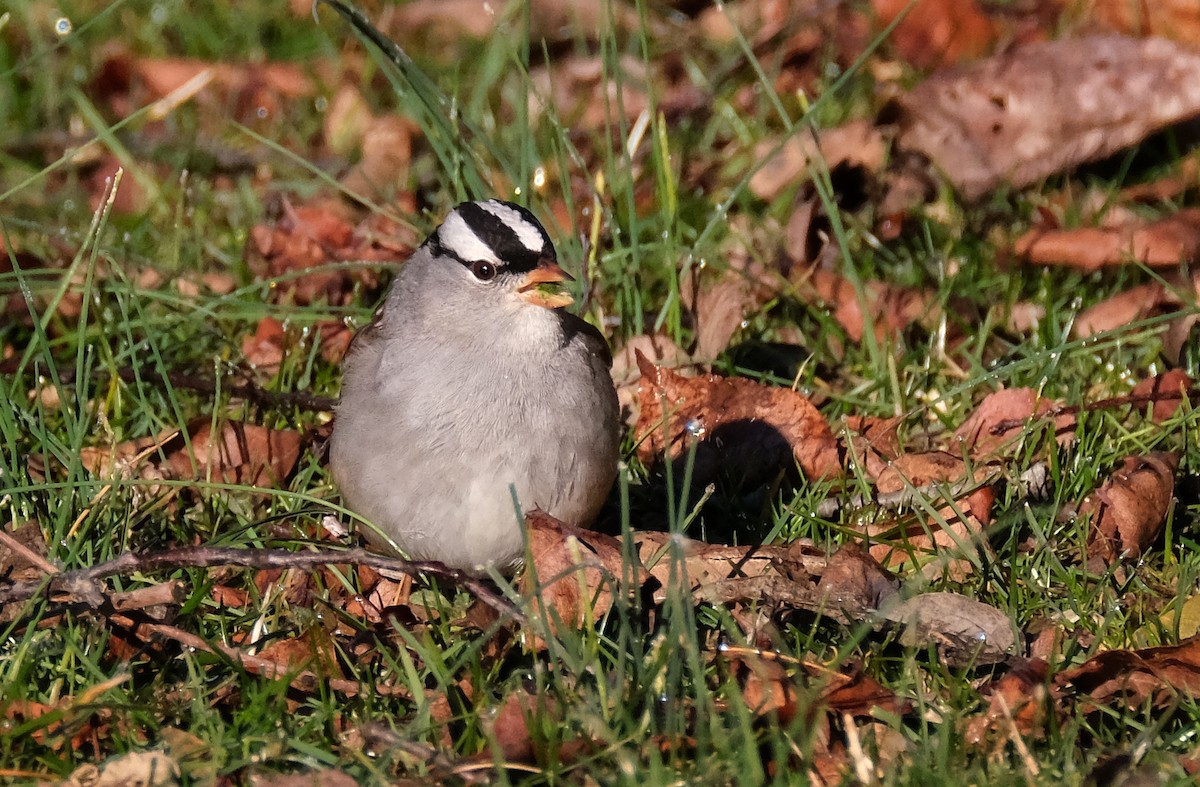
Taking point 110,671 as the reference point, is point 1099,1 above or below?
above

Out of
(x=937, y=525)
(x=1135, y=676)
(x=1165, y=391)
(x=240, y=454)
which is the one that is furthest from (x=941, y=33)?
(x=1135, y=676)

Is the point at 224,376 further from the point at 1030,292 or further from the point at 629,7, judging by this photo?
the point at 629,7

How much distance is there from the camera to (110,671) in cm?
272

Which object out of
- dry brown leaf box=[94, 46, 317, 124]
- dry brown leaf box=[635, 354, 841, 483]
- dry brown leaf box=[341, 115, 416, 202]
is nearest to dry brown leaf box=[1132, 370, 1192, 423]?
dry brown leaf box=[635, 354, 841, 483]

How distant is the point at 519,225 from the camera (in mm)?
3010

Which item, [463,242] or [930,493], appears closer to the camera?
[463,242]

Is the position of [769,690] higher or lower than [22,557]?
lower

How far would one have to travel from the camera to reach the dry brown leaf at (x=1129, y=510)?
3.04m

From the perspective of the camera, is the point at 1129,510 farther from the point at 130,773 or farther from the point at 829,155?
the point at 130,773

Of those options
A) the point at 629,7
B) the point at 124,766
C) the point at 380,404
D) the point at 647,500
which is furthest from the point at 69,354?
the point at 629,7

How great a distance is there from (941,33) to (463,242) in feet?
9.75

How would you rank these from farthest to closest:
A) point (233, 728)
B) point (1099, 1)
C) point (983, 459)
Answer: point (1099, 1) < point (983, 459) < point (233, 728)

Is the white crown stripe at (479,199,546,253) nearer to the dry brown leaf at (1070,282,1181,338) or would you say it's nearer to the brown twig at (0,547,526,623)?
the brown twig at (0,547,526,623)

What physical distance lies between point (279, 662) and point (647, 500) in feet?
3.41
